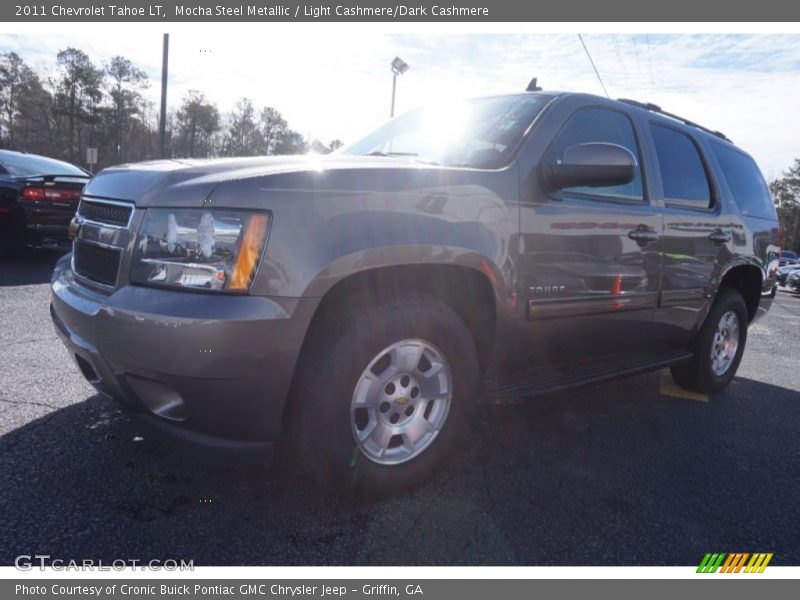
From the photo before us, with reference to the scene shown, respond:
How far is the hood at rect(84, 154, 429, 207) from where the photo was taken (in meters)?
2.02

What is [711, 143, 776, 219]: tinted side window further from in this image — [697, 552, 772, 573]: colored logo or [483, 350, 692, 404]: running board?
[697, 552, 772, 573]: colored logo

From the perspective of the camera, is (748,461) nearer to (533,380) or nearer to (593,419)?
(593,419)

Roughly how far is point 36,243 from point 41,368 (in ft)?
14.6

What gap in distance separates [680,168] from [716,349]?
1.55 meters

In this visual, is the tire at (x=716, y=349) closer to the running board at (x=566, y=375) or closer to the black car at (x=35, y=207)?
the running board at (x=566, y=375)

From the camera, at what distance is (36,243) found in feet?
23.6

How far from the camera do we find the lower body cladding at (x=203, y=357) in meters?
1.85

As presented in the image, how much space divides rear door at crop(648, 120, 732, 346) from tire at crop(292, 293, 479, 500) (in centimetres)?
179

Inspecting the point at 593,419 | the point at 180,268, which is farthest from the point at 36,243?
the point at 593,419

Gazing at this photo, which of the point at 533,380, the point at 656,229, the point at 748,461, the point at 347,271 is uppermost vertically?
the point at 656,229

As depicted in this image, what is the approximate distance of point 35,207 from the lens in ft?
22.9

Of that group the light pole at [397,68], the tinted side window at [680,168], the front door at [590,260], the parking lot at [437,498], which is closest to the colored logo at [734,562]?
the parking lot at [437,498]

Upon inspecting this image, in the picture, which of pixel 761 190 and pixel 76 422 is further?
pixel 761 190

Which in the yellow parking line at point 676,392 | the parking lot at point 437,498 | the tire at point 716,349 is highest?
the tire at point 716,349
